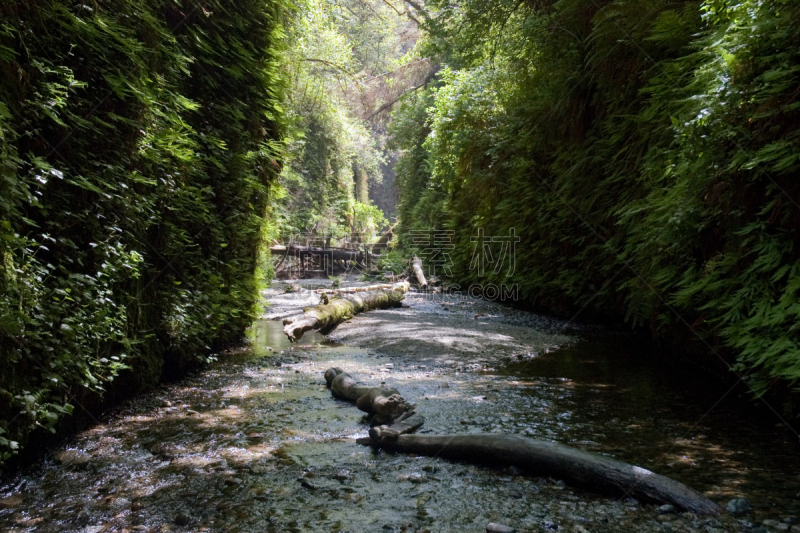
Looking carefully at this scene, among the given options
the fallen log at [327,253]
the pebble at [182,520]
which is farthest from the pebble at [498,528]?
the fallen log at [327,253]

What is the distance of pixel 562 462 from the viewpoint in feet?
8.89

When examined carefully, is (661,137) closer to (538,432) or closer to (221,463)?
(538,432)

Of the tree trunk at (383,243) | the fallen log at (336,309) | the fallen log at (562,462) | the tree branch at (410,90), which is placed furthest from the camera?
the tree trunk at (383,243)

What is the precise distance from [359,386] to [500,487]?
6.54ft

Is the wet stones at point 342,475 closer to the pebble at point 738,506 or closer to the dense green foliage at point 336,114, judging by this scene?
the pebble at point 738,506

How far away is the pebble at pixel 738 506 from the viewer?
2330 mm

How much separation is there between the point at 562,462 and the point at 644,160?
17.0 ft

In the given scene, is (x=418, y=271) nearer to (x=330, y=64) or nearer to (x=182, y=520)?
(x=330, y=64)

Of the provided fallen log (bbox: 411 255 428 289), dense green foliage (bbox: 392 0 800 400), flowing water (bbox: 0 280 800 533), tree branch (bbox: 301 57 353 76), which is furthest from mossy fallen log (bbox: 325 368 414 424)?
tree branch (bbox: 301 57 353 76)

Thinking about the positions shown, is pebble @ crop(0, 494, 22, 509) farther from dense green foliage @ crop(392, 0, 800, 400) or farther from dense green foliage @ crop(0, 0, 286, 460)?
dense green foliage @ crop(392, 0, 800, 400)

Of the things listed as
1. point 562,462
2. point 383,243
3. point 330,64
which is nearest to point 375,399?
point 562,462

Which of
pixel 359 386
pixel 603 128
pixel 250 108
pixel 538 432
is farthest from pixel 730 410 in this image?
pixel 250 108

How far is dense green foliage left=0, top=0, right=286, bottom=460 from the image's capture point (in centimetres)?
257

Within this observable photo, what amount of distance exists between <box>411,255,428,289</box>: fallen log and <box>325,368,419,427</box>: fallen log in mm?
12191
